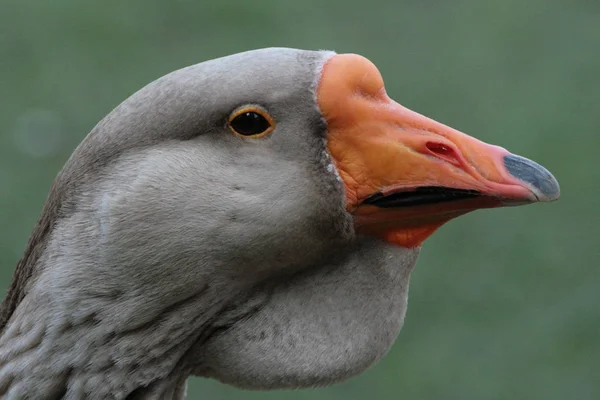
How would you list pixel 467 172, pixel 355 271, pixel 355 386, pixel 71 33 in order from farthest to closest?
pixel 71 33 → pixel 355 386 → pixel 355 271 → pixel 467 172

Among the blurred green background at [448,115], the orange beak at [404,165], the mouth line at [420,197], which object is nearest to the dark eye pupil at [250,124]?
the orange beak at [404,165]

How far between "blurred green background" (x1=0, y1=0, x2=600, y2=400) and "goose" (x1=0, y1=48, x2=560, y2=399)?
11.8 ft

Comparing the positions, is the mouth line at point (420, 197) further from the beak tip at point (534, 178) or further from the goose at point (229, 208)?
the beak tip at point (534, 178)

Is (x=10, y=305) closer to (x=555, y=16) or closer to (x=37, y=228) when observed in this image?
(x=37, y=228)

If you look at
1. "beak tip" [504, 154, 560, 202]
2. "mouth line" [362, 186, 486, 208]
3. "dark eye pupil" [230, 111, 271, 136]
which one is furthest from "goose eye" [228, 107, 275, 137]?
"beak tip" [504, 154, 560, 202]

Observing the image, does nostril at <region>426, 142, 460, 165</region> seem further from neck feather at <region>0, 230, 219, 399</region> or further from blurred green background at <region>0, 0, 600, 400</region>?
blurred green background at <region>0, 0, 600, 400</region>

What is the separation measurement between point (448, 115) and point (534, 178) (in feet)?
19.4

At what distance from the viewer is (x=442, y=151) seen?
3.16 m

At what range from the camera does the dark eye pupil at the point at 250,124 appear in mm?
3145

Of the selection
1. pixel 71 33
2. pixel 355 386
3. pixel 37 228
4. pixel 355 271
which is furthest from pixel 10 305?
pixel 71 33

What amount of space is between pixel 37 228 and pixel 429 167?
126cm

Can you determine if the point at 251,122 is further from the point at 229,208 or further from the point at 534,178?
the point at 534,178

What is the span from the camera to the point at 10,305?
344 cm

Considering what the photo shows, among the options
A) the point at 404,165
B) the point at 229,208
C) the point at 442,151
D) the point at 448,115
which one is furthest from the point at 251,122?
the point at 448,115
